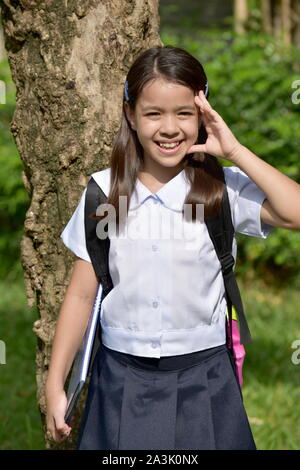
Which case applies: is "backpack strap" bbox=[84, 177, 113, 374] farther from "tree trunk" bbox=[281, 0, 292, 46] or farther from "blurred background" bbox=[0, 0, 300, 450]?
"tree trunk" bbox=[281, 0, 292, 46]

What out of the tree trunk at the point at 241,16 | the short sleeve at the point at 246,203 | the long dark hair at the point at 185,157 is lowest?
the tree trunk at the point at 241,16

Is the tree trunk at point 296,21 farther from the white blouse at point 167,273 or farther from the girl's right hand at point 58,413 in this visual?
the girl's right hand at point 58,413

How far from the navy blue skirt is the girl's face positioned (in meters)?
0.57

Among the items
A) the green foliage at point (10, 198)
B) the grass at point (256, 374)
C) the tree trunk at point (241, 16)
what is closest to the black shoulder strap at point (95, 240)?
the grass at point (256, 374)

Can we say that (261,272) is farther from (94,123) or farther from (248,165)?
(248,165)

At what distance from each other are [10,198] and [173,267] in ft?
14.7

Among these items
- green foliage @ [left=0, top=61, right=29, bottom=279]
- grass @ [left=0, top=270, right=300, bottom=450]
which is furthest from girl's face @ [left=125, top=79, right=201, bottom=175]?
green foliage @ [left=0, top=61, right=29, bottom=279]

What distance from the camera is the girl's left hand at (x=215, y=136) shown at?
212cm

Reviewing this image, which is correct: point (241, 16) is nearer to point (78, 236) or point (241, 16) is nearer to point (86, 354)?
point (78, 236)

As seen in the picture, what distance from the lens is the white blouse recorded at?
7.04ft

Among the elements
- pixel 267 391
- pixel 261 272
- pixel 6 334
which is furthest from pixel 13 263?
pixel 267 391

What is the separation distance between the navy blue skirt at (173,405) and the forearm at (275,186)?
17.9 inches

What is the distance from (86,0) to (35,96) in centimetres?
37

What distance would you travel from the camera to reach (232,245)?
7.34 ft
